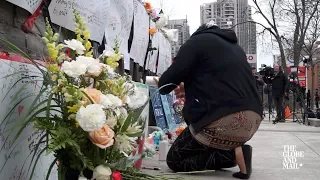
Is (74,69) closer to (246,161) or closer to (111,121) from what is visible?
(111,121)

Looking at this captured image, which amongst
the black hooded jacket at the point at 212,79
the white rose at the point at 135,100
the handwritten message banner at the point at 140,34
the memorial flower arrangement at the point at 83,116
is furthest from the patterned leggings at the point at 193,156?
the handwritten message banner at the point at 140,34

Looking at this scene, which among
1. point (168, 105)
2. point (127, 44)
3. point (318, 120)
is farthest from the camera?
point (318, 120)

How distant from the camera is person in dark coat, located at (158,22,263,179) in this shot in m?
3.55

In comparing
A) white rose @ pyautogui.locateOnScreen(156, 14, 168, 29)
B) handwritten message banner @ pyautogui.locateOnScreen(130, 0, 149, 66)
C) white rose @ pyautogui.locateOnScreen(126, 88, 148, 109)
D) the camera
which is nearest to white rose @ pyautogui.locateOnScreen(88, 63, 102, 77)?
white rose @ pyautogui.locateOnScreen(126, 88, 148, 109)

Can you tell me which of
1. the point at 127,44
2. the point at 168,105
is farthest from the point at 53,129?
the point at 168,105

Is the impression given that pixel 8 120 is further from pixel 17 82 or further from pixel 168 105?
pixel 168 105

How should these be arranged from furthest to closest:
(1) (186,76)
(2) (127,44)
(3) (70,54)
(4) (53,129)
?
(2) (127,44) < (1) (186,76) < (3) (70,54) < (4) (53,129)

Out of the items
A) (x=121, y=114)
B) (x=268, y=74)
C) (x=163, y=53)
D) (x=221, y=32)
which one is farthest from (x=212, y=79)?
(x=268, y=74)

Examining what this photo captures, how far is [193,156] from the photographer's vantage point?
3959mm

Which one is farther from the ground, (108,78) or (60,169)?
(108,78)

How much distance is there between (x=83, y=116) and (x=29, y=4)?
51.9 inches

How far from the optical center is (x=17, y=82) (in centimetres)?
198

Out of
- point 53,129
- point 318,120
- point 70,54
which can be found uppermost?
point 70,54

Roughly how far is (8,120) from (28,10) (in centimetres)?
103
